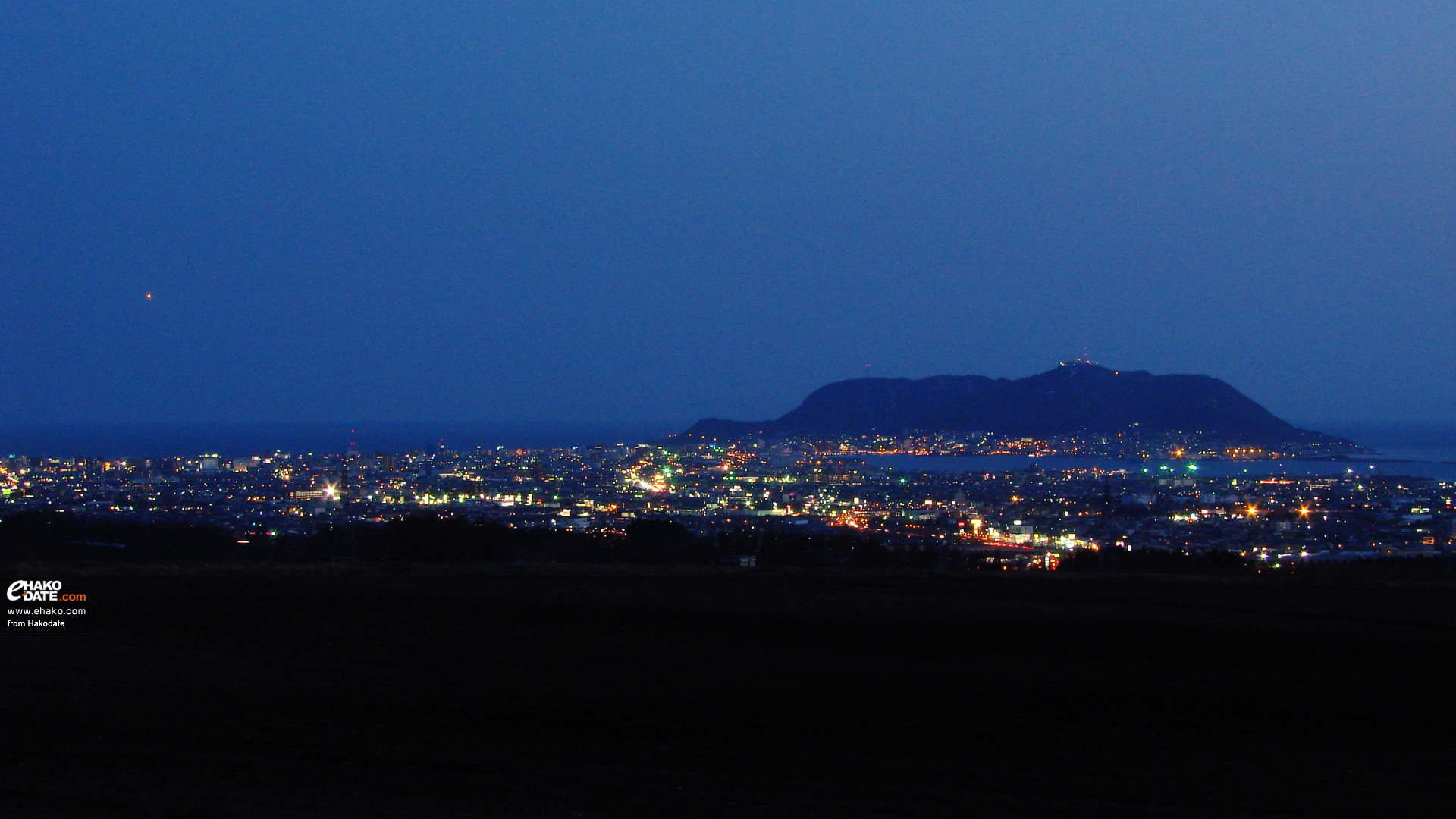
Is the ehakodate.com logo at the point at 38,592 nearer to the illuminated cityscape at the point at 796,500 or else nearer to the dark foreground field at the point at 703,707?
the dark foreground field at the point at 703,707

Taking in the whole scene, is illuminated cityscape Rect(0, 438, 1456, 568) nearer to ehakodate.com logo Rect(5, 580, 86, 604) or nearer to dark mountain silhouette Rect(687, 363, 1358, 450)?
ehakodate.com logo Rect(5, 580, 86, 604)

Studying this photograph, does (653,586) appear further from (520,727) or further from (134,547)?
(134,547)

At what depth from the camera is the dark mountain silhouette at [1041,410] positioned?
79.4 metres

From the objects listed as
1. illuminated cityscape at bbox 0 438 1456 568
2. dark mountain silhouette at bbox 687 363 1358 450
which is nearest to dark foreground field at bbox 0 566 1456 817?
illuminated cityscape at bbox 0 438 1456 568

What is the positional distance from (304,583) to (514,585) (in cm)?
332

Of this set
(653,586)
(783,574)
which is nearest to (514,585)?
(653,586)

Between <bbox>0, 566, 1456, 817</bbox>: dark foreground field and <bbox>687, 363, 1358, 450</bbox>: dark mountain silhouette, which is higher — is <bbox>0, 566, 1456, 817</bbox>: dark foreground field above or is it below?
below

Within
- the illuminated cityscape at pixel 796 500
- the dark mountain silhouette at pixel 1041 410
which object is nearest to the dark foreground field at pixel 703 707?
the illuminated cityscape at pixel 796 500

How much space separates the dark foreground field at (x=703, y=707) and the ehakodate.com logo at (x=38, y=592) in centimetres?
50

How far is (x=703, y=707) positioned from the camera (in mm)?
9953

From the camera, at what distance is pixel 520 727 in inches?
352

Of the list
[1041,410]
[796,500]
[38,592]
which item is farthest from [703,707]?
[1041,410]

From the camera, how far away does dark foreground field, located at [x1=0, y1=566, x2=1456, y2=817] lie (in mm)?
7215

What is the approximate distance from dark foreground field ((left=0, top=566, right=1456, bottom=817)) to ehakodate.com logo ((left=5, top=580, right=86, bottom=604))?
0.50 meters
